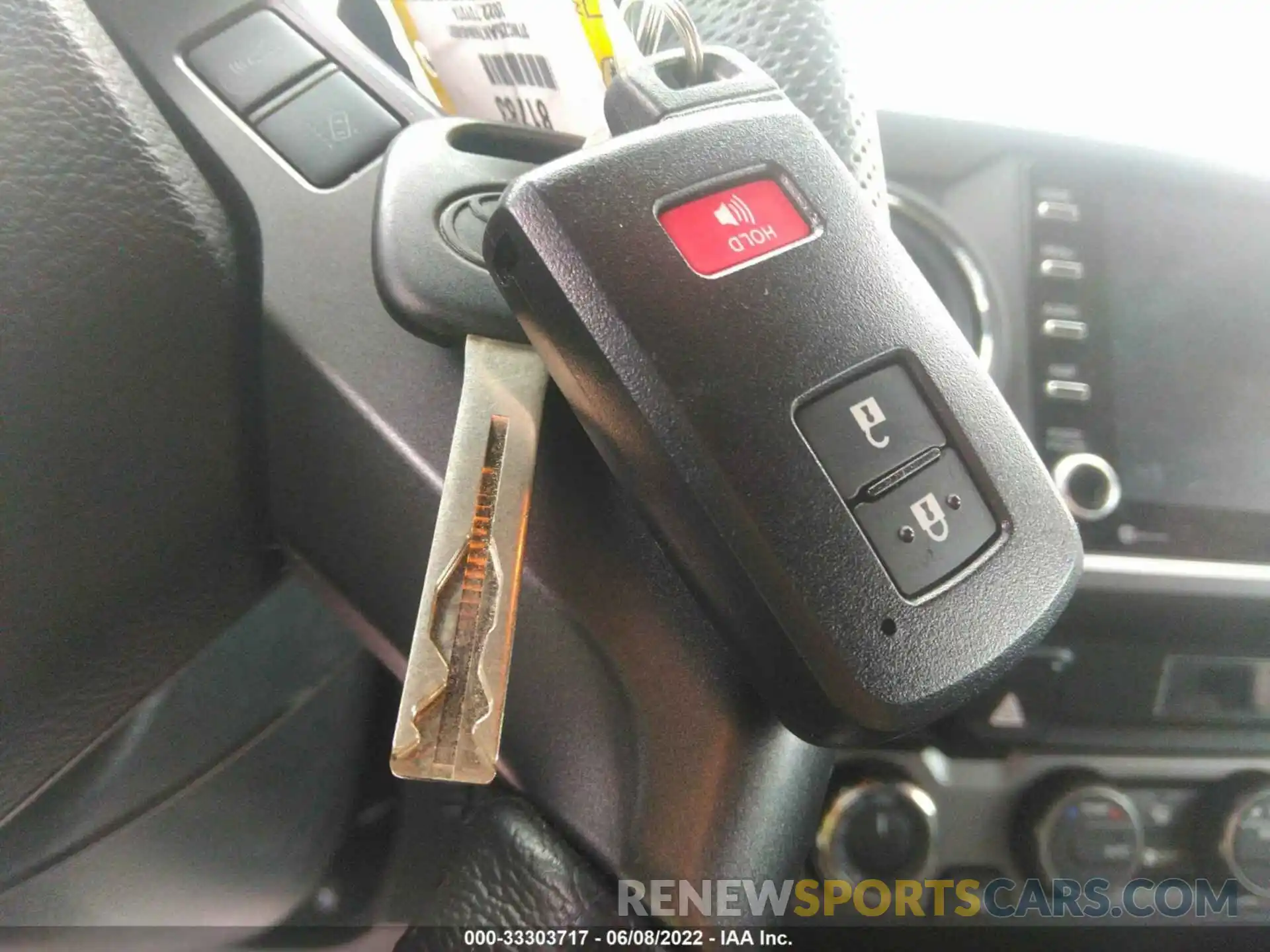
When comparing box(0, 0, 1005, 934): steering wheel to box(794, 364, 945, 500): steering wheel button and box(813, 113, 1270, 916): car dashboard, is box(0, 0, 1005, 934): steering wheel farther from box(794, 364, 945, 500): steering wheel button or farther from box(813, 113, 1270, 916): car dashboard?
box(813, 113, 1270, 916): car dashboard

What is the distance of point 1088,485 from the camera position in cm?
57

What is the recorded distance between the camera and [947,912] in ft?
1.72

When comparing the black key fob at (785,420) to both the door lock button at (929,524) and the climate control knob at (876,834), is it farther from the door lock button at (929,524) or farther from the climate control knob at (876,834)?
the climate control knob at (876,834)

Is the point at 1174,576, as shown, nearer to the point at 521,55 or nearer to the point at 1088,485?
the point at 1088,485

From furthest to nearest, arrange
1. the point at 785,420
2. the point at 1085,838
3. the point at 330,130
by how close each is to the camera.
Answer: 1. the point at 1085,838
2. the point at 330,130
3. the point at 785,420

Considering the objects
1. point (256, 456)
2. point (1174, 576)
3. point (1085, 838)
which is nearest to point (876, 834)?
point (1085, 838)

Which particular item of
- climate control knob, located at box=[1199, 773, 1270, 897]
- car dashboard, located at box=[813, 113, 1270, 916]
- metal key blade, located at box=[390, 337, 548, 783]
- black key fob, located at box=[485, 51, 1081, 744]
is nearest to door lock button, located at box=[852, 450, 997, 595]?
black key fob, located at box=[485, 51, 1081, 744]

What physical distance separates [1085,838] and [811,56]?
421 millimetres

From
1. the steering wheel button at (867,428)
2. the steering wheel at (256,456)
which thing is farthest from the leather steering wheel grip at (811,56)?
the steering wheel button at (867,428)

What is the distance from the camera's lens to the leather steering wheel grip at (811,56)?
39cm

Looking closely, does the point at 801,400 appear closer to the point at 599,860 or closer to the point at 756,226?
the point at 756,226

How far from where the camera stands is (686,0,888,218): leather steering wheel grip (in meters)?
0.39

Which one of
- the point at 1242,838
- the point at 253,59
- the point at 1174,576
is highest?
the point at 253,59

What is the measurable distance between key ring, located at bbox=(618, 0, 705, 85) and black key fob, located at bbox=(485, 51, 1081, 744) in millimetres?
46
